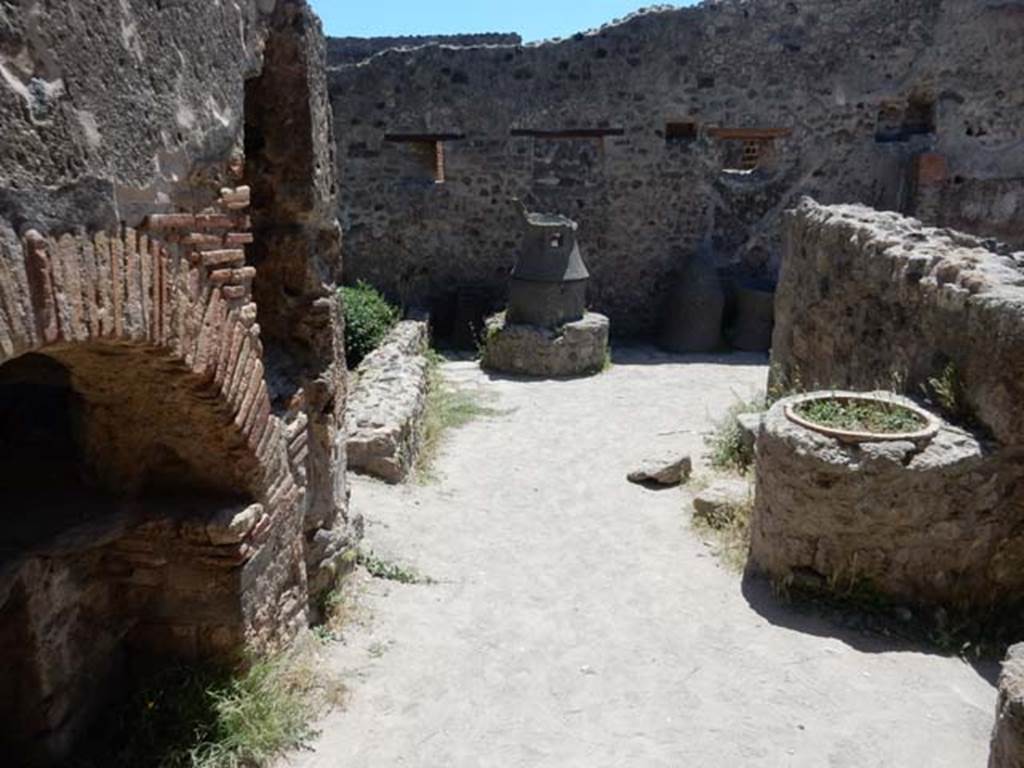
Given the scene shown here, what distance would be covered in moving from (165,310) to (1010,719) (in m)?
3.11

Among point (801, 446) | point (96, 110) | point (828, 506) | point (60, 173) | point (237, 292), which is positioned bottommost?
point (828, 506)

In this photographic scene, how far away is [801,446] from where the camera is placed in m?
5.08

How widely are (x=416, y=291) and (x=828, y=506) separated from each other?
9.48 metres

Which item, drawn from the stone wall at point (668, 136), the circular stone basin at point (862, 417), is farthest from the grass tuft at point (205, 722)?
the stone wall at point (668, 136)

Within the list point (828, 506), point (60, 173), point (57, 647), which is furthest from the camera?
point (828, 506)

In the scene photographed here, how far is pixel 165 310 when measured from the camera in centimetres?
300

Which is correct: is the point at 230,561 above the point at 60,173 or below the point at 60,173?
below

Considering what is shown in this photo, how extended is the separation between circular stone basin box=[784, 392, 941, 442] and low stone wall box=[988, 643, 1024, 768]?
214 centimetres

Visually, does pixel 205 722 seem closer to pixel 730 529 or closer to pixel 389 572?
pixel 389 572

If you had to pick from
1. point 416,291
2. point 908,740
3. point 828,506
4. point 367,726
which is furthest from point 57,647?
point 416,291

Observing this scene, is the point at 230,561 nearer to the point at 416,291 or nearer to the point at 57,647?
the point at 57,647

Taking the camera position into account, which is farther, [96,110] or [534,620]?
[534,620]

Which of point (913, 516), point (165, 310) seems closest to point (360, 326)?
point (913, 516)

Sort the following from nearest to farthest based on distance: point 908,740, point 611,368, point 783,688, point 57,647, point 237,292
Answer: point 57,647
point 237,292
point 908,740
point 783,688
point 611,368
